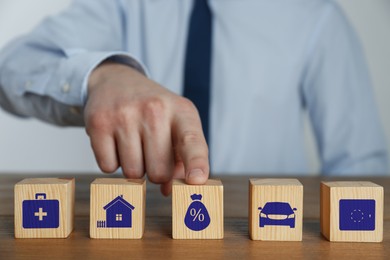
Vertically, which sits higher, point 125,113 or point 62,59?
point 62,59

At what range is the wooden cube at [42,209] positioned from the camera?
715 millimetres

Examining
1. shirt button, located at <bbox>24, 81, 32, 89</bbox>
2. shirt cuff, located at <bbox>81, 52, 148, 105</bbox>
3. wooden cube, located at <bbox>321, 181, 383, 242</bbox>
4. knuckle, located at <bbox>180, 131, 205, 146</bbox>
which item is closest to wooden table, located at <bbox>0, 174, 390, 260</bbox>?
wooden cube, located at <bbox>321, 181, 383, 242</bbox>

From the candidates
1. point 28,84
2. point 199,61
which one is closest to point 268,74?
point 199,61

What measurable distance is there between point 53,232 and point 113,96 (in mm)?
278

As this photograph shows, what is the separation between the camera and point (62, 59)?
131cm

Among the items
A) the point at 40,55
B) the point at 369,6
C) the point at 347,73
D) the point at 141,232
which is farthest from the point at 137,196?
the point at 369,6

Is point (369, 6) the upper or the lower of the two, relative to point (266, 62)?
upper

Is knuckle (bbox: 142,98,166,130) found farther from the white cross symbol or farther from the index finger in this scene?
the white cross symbol

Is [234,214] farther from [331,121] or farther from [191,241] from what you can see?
[331,121]

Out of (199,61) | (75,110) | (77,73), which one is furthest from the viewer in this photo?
(199,61)

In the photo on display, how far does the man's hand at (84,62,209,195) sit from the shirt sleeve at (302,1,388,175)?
4.13 ft

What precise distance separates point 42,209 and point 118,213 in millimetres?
93

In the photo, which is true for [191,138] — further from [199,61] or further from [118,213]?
[199,61]

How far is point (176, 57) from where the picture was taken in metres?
2.04
